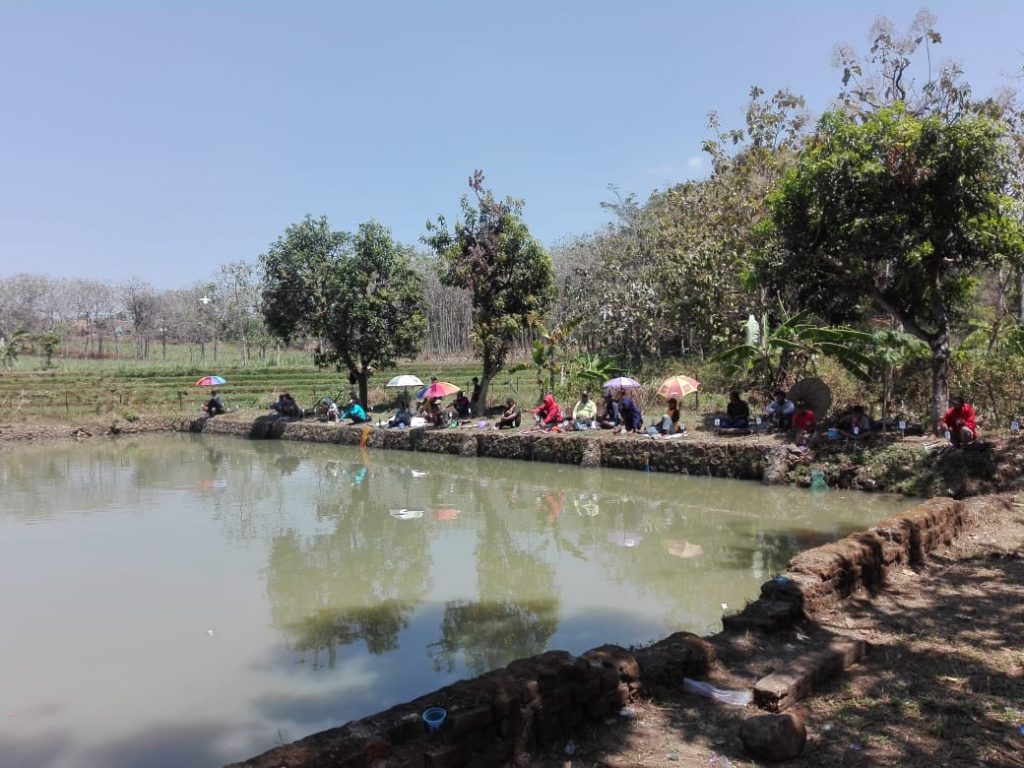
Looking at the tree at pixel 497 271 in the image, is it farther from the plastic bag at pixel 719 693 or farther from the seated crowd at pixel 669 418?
the plastic bag at pixel 719 693

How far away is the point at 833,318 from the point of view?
1343 centimetres

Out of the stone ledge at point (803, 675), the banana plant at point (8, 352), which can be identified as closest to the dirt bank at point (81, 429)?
the banana plant at point (8, 352)

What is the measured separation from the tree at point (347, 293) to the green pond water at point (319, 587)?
300 inches

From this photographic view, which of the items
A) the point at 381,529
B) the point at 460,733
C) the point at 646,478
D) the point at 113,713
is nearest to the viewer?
the point at 460,733

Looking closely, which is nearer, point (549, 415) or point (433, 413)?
point (549, 415)

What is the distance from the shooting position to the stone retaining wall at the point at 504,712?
116 inches

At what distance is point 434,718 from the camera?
10.3 feet

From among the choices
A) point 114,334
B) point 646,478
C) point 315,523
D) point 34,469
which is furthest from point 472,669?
point 114,334

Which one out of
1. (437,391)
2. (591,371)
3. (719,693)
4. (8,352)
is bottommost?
(719,693)

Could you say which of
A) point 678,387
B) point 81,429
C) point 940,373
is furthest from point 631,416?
point 81,429

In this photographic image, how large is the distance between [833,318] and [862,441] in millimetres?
2811

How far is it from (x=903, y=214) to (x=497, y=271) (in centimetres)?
981

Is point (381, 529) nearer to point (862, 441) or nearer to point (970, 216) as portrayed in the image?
point (862, 441)

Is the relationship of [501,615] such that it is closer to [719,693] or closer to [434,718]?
[719,693]
